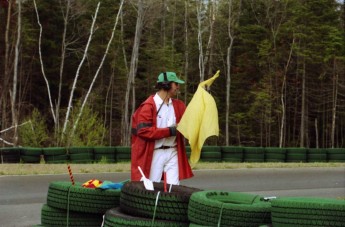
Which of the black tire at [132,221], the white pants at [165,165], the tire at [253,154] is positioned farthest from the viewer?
the tire at [253,154]

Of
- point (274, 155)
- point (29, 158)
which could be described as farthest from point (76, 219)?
point (274, 155)

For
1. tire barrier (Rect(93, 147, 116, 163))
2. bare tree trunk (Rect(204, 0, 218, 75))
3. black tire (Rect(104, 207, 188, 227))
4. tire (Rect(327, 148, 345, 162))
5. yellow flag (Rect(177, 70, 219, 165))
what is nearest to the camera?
black tire (Rect(104, 207, 188, 227))

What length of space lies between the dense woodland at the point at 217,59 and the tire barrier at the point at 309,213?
3609cm

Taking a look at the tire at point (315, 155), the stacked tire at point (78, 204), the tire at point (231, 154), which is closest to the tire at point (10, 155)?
the tire at point (231, 154)

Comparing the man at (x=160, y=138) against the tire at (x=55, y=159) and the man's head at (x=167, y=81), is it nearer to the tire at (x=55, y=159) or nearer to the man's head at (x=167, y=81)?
the man's head at (x=167, y=81)

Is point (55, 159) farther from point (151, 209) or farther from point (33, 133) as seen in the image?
point (151, 209)

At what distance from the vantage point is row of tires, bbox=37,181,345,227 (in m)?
4.23

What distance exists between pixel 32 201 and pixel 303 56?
3569 centimetres

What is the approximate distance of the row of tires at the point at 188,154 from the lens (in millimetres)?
18859

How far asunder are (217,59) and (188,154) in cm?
2690

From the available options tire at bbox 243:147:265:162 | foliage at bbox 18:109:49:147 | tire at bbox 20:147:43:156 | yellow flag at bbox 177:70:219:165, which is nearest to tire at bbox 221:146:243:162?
tire at bbox 243:147:265:162

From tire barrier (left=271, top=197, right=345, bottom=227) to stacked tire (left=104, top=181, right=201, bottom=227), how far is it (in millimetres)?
832

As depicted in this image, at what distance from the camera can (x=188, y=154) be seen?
1977cm

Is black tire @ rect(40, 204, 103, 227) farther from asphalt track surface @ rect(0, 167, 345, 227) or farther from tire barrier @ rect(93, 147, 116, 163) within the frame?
tire barrier @ rect(93, 147, 116, 163)
